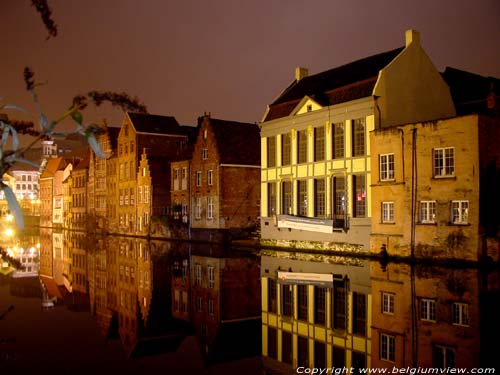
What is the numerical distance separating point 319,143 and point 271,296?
19.9 m

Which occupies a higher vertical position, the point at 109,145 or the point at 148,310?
the point at 109,145

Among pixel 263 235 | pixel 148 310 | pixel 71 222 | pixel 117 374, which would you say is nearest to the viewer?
pixel 117 374

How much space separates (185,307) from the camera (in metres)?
16.8

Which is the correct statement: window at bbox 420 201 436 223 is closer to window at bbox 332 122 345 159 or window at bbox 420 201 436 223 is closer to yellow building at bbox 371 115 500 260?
yellow building at bbox 371 115 500 260

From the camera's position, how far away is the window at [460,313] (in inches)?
502

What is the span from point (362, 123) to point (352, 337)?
2263 centimetres

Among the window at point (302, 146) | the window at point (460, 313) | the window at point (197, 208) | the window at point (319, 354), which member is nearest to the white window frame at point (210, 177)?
the window at point (197, 208)

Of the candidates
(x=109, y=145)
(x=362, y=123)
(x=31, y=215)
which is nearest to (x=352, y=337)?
(x=362, y=123)

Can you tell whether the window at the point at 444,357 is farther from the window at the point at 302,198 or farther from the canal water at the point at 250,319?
the window at the point at 302,198

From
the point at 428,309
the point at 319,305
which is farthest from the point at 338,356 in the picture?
the point at 319,305

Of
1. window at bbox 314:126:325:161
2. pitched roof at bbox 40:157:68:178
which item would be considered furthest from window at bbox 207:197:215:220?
pitched roof at bbox 40:157:68:178

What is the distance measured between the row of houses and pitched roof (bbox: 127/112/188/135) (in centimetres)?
703

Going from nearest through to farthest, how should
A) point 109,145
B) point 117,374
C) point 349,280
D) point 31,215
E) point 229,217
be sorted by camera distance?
point 117,374, point 349,280, point 229,217, point 109,145, point 31,215

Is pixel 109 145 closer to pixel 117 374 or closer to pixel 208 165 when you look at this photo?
pixel 208 165
